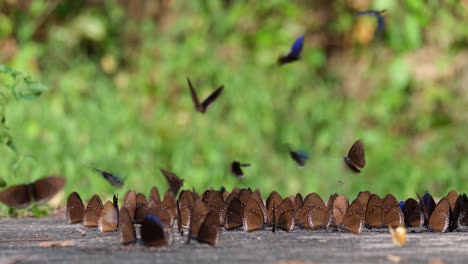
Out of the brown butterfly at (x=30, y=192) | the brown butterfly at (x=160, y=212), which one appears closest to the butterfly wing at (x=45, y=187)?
the brown butterfly at (x=30, y=192)

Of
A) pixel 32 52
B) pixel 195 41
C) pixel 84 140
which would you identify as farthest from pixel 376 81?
pixel 32 52

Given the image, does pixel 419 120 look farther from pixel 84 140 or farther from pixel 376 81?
pixel 84 140

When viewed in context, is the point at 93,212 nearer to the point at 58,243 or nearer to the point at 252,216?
the point at 58,243

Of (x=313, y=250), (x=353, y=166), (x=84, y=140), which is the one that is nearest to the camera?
(x=313, y=250)

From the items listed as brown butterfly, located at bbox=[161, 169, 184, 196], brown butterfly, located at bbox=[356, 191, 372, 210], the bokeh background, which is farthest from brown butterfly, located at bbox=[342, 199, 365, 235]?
the bokeh background

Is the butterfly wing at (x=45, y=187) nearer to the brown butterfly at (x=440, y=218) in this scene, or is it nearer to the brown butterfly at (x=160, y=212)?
the brown butterfly at (x=160, y=212)

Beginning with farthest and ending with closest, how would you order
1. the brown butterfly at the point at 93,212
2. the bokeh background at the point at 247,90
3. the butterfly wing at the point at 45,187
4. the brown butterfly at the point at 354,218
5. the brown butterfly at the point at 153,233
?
the bokeh background at the point at 247,90
the butterfly wing at the point at 45,187
the brown butterfly at the point at 93,212
the brown butterfly at the point at 354,218
the brown butterfly at the point at 153,233
